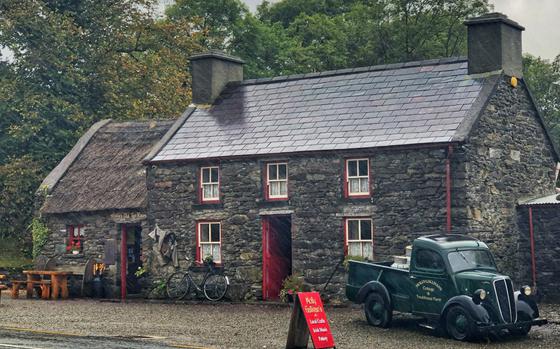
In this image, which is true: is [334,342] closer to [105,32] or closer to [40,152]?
[40,152]

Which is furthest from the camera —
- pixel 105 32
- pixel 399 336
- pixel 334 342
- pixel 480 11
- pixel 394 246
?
pixel 480 11

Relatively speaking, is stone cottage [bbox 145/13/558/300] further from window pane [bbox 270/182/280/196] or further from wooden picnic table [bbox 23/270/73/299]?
wooden picnic table [bbox 23/270/73/299]

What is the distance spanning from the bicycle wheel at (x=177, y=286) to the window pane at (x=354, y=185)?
621 centimetres

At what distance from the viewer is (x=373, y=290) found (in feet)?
73.2

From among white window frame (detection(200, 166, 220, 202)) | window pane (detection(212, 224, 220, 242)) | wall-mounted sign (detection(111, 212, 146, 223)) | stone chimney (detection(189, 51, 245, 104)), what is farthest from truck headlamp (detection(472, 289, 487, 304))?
stone chimney (detection(189, 51, 245, 104))

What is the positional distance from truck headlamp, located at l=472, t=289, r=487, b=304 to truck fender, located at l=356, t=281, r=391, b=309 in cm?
239

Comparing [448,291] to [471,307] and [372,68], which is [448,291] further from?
[372,68]

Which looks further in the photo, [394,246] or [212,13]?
[212,13]

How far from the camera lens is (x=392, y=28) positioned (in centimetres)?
5178

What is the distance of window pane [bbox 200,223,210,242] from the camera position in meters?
30.7

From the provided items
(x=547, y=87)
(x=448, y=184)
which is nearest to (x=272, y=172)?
(x=448, y=184)

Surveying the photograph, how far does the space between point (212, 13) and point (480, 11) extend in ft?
52.7

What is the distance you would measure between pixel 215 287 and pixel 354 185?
5508 mm

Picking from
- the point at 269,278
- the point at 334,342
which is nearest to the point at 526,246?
the point at 269,278
